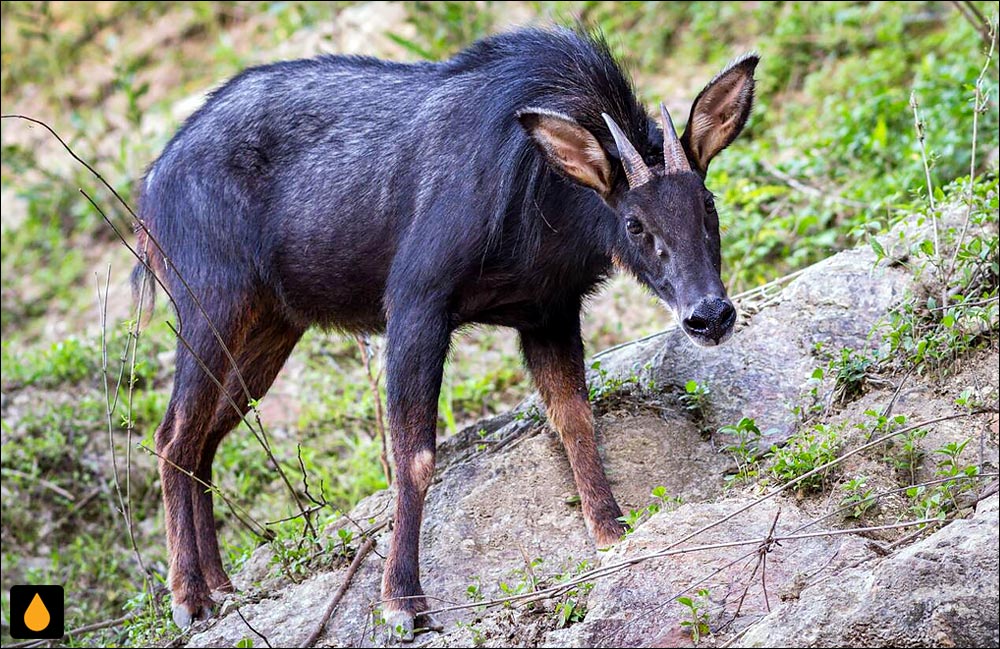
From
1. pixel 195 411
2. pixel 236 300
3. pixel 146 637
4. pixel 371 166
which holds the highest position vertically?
pixel 371 166

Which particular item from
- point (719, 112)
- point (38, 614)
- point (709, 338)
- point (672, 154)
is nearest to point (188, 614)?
point (38, 614)

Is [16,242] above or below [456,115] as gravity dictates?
above

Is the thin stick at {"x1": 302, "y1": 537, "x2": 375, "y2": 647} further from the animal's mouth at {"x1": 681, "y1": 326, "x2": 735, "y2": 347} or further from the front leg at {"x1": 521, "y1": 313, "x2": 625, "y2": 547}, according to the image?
the animal's mouth at {"x1": 681, "y1": 326, "x2": 735, "y2": 347}

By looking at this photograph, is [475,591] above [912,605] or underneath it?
above

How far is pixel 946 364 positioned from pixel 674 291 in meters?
1.29

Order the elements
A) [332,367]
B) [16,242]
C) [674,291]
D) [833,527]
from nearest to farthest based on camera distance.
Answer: [833,527] → [674,291] → [332,367] → [16,242]

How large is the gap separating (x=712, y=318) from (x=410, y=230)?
1.49 metres

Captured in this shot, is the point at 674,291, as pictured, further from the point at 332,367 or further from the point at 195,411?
the point at 332,367

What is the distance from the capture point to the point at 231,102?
242 inches

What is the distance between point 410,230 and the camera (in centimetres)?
539

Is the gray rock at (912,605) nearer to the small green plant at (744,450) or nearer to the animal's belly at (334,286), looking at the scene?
the small green plant at (744,450)

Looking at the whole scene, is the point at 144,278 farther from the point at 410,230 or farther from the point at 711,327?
the point at 711,327

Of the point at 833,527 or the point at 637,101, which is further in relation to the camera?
the point at 637,101

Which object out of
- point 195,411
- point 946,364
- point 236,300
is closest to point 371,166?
point 236,300
